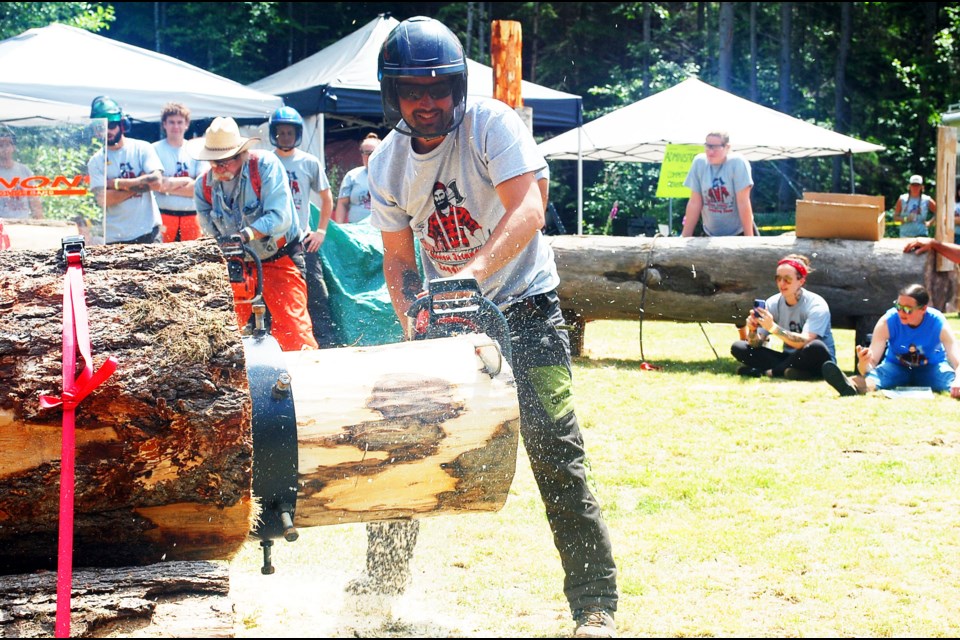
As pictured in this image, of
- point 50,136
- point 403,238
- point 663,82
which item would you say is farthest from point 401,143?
point 663,82

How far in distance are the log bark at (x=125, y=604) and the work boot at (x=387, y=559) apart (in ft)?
Answer: 3.95

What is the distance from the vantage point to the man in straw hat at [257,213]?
5875 mm

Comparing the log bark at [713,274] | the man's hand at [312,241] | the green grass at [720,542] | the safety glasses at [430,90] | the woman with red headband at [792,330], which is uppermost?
the safety glasses at [430,90]

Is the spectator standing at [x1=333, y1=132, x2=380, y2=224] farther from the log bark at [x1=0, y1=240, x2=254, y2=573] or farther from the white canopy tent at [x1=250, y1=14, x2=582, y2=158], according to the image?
the log bark at [x1=0, y1=240, x2=254, y2=573]

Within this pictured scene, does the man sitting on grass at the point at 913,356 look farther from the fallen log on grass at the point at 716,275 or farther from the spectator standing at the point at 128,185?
Result: the spectator standing at the point at 128,185

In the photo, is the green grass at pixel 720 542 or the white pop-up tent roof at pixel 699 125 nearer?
the green grass at pixel 720 542

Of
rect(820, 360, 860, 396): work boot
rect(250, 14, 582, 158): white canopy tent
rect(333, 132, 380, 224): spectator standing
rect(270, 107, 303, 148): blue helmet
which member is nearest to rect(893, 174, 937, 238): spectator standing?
rect(250, 14, 582, 158): white canopy tent

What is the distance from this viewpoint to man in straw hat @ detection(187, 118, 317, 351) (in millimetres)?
5875

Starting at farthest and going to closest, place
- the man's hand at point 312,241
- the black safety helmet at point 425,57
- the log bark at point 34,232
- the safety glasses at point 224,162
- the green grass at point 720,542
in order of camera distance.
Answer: the man's hand at point 312,241 → the safety glasses at point 224,162 → the log bark at point 34,232 → the green grass at point 720,542 → the black safety helmet at point 425,57

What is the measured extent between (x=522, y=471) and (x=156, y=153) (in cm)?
474

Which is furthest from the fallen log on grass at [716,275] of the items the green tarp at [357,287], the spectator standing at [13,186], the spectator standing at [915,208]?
the spectator standing at [915,208]

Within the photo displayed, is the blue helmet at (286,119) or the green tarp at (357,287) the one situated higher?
the blue helmet at (286,119)

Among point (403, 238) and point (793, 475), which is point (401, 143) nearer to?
point (403, 238)

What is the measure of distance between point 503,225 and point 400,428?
0.81m
